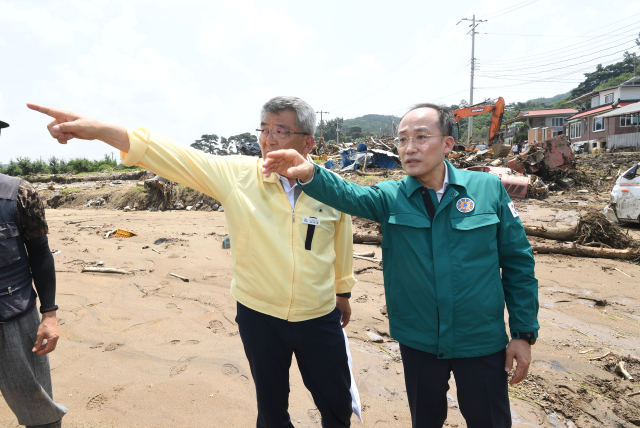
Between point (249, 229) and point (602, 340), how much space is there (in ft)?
13.9

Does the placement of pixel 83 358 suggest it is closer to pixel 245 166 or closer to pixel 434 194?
pixel 245 166

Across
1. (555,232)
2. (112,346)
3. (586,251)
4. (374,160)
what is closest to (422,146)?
(112,346)

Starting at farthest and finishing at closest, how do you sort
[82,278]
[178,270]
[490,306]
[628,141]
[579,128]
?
[579,128]
[628,141]
[178,270]
[82,278]
[490,306]

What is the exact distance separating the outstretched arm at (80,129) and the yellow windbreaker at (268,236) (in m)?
0.22

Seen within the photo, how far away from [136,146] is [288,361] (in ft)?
4.36

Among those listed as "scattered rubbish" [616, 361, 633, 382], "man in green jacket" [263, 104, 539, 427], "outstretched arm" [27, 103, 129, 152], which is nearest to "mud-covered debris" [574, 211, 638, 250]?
"scattered rubbish" [616, 361, 633, 382]

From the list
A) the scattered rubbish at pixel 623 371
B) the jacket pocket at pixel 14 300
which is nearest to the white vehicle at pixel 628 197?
the scattered rubbish at pixel 623 371

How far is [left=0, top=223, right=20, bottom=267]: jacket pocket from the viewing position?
1.89m

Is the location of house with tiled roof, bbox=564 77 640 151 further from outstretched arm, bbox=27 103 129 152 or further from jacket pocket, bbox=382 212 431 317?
outstretched arm, bbox=27 103 129 152

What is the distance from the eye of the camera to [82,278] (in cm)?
551

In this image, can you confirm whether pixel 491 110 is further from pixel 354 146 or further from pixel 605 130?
pixel 605 130

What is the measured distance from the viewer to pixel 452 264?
170cm

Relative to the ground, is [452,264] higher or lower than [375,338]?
higher

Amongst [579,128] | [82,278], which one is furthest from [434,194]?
[579,128]
